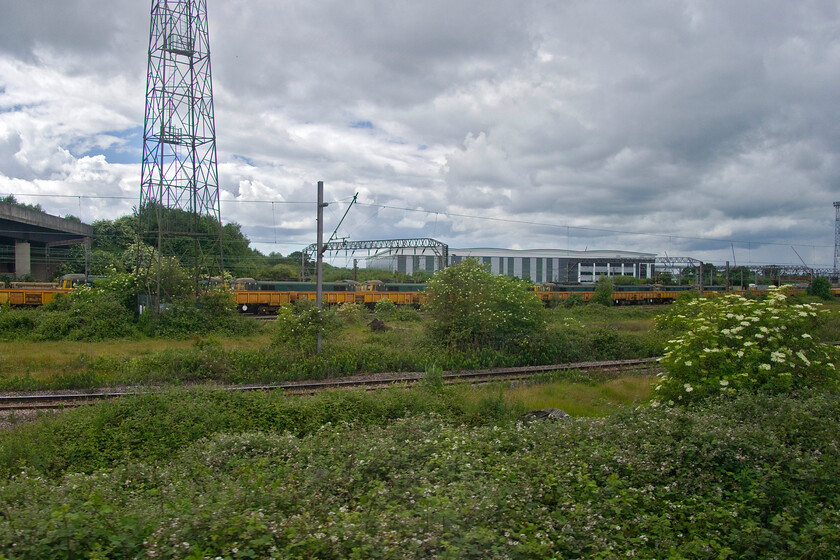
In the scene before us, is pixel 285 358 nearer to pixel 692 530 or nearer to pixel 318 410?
pixel 318 410

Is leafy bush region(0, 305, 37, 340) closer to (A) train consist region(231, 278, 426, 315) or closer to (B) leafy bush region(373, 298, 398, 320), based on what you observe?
(A) train consist region(231, 278, 426, 315)

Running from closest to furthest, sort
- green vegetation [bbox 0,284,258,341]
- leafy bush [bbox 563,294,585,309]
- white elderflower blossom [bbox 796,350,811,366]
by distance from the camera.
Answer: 1. white elderflower blossom [bbox 796,350,811,366]
2. green vegetation [bbox 0,284,258,341]
3. leafy bush [bbox 563,294,585,309]

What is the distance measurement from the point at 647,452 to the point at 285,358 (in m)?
13.2

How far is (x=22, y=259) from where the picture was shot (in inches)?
1842

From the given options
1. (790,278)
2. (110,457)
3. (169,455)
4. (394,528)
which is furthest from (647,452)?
(790,278)

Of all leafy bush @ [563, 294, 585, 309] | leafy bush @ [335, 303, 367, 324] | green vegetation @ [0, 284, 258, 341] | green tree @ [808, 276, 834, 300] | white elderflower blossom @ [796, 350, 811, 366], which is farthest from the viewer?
green tree @ [808, 276, 834, 300]

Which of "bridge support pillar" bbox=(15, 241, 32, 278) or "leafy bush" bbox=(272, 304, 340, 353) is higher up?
"bridge support pillar" bbox=(15, 241, 32, 278)

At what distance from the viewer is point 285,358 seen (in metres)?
17.3

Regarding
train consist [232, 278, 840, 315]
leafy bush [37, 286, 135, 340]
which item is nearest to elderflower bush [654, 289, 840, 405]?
train consist [232, 278, 840, 315]

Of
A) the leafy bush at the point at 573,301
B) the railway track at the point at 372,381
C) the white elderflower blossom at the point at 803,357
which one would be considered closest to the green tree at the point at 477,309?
the railway track at the point at 372,381

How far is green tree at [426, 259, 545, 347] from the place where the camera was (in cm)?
2008

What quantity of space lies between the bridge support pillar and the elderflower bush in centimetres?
5372

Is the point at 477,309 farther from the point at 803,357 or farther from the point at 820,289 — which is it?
the point at 820,289

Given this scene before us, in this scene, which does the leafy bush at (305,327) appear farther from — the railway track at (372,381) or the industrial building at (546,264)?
the industrial building at (546,264)
